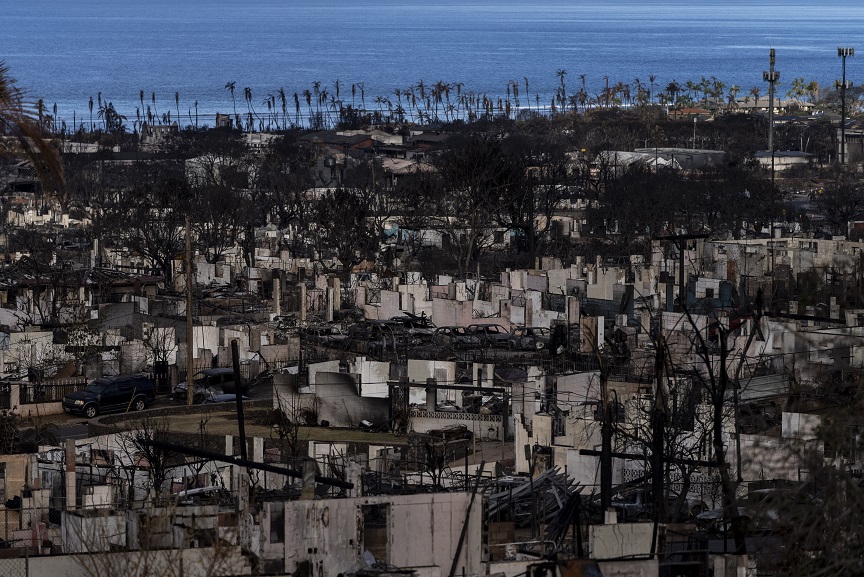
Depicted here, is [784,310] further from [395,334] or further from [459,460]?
[459,460]

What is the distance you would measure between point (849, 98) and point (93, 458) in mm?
95215

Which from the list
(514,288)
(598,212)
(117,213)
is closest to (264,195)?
(117,213)

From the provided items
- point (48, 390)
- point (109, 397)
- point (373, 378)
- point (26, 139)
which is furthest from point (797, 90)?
point (26, 139)

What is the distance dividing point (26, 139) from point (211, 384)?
1760cm

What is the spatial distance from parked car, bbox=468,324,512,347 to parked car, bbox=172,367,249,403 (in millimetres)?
4082

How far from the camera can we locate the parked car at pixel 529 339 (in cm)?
2594

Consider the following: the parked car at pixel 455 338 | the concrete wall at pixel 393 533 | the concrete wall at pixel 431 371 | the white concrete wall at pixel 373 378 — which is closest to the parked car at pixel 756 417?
the concrete wall at pixel 431 371

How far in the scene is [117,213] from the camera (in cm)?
4934

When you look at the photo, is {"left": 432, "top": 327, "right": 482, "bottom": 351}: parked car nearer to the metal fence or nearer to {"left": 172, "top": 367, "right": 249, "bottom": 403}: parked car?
{"left": 172, "top": 367, "right": 249, "bottom": 403}: parked car

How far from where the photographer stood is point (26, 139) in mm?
7848

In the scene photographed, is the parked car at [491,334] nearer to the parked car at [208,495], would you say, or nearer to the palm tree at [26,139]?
the parked car at [208,495]

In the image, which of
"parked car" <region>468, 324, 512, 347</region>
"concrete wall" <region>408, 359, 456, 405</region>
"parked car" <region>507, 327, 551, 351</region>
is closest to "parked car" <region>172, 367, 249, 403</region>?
"concrete wall" <region>408, 359, 456, 405</region>

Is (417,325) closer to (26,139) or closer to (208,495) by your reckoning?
(208,495)

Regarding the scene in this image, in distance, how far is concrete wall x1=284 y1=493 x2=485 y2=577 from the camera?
11.2 metres
